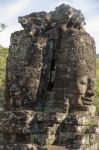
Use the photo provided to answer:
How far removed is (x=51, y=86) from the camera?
17656mm

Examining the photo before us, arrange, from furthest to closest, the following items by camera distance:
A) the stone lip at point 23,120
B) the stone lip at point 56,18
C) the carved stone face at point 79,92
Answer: the stone lip at point 56,18, the carved stone face at point 79,92, the stone lip at point 23,120

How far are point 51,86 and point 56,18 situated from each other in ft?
7.41

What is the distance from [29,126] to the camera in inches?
641

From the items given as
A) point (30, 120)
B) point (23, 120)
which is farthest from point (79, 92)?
point (23, 120)

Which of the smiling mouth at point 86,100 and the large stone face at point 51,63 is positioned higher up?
the large stone face at point 51,63

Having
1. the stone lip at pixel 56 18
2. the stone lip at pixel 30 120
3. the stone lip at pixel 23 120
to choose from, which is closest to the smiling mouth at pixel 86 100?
the stone lip at pixel 30 120

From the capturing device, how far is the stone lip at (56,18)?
57.7 feet

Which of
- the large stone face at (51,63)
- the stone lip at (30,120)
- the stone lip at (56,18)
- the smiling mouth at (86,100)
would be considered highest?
the stone lip at (56,18)

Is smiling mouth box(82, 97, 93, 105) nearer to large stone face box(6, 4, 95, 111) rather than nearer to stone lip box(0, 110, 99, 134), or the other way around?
large stone face box(6, 4, 95, 111)

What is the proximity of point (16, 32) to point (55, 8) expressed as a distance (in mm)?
1539

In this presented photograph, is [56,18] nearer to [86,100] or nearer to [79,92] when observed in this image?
[79,92]

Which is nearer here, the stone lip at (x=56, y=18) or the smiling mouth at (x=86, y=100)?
the smiling mouth at (x=86, y=100)

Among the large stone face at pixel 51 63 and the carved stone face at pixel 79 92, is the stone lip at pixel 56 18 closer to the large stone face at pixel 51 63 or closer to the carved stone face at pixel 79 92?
the large stone face at pixel 51 63

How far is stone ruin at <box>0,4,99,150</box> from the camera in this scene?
1619 cm
